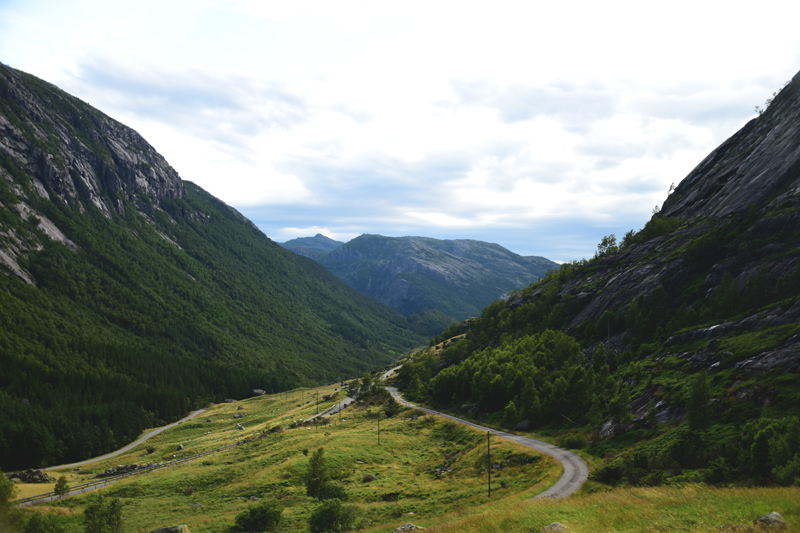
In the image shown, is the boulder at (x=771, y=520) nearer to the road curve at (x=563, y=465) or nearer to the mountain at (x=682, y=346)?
the mountain at (x=682, y=346)

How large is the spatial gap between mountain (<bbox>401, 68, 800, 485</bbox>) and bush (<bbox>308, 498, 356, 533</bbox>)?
116 feet

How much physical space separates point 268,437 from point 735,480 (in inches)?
4709

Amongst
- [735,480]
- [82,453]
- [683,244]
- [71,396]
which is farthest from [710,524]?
[71,396]

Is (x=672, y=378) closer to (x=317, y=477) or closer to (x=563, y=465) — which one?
(x=563, y=465)

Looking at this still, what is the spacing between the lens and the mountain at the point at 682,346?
5181 centimetres

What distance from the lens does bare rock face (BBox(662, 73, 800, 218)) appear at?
127750mm

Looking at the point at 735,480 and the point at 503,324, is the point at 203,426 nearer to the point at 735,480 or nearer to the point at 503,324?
the point at 503,324

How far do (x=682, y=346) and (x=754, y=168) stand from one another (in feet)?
349

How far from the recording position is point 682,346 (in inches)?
3489

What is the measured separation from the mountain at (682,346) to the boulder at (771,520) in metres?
14.6

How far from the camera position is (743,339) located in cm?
7388

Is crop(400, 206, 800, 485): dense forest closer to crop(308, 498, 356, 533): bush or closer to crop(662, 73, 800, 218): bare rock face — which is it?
crop(662, 73, 800, 218): bare rock face

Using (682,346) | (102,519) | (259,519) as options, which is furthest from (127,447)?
(682,346)

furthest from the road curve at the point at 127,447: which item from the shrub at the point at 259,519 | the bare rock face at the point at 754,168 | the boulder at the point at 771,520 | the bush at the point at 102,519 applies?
the bare rock face at the point at 754,168
